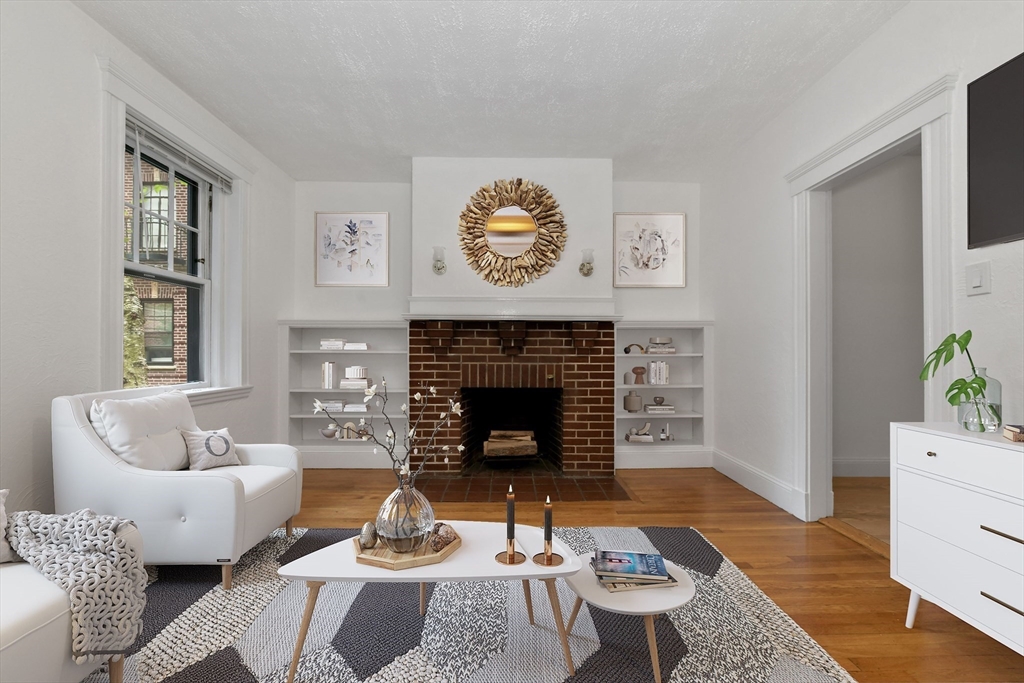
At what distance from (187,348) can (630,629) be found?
3.33 metres

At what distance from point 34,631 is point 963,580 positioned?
105 inches

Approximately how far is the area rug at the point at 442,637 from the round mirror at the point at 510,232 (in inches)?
106

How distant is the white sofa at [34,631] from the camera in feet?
3.95

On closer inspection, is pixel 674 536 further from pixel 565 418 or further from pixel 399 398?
pixel 399 398

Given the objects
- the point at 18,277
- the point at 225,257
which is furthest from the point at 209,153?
the point at 18,277

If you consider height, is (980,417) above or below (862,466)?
above

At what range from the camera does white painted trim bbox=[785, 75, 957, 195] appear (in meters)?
2.19

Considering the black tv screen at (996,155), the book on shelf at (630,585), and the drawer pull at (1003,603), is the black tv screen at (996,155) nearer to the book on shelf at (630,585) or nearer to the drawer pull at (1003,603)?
the drawer pull at (1003,603)

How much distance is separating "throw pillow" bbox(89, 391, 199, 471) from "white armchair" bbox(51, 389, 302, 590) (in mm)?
44

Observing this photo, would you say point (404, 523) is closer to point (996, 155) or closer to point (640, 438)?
point (996, 155)

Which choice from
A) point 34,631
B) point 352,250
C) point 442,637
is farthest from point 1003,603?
point 352,250

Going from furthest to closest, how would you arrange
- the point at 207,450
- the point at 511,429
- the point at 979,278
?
the point at 511,429
the point at 207,450
the point at 979,278

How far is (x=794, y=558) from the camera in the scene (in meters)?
2.62

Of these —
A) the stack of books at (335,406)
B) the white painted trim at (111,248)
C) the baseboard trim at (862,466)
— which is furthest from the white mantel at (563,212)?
the baseboard trim at (862,466)
